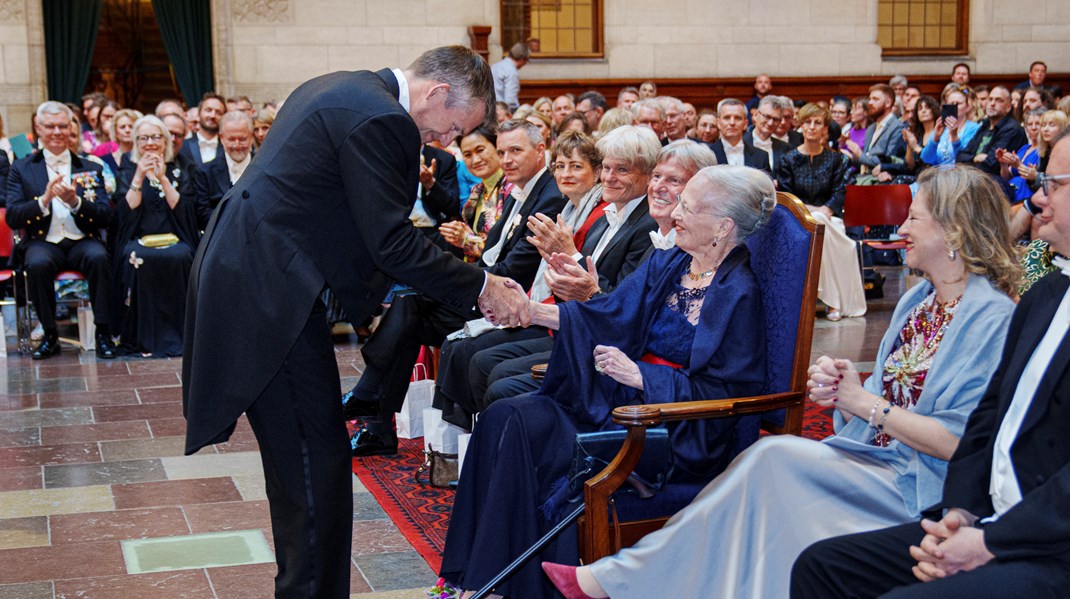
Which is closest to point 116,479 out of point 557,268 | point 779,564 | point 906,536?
point 557,268

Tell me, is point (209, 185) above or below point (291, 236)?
below

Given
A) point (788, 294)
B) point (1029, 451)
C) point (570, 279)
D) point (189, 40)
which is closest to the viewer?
point (1029, 451)

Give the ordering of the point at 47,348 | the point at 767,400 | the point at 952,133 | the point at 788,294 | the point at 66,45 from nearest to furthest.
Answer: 1. the point at 767,400
2. the point at 788,294
3. the point at 47,348
4. the point at 952,133
5. the point at 66,45

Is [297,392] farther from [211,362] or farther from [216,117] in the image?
[216,117]

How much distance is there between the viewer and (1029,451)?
2266mm

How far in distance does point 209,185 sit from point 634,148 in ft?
14.6

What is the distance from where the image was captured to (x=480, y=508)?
3.30 metres

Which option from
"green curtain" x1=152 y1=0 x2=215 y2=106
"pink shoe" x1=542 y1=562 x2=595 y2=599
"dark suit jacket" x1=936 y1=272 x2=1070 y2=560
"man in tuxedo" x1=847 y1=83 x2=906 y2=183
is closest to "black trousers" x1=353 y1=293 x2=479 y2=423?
"pink shoe" x1=542 y1=562 x2=595 y2=599

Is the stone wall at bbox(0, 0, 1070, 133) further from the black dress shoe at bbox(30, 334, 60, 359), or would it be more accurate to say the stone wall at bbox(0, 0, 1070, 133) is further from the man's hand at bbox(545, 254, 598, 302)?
the man's hand at bbox(545, 254, 598, 302)

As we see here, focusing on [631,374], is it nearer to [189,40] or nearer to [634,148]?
[634,148]

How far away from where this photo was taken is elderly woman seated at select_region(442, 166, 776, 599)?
3123 millimetres

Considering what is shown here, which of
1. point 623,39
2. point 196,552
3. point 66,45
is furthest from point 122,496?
point 623,39

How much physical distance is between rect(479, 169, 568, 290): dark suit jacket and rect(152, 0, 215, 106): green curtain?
31.8 feet

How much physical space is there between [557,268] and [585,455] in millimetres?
934
